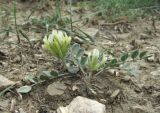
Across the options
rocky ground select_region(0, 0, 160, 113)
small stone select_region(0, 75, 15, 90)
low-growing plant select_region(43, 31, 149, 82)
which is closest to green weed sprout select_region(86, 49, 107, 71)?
low-growing plant select_region(43, 31, 149, 82)

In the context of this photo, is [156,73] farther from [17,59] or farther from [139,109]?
[17,59]

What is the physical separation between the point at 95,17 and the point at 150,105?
132 cm

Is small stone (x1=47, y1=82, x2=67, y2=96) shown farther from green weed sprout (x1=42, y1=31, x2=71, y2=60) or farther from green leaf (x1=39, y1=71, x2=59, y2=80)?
green weed sprout (x1=42, y1=31, x2=71, y2=60)

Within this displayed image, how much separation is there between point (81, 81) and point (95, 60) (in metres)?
0.16

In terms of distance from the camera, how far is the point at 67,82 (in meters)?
2.26

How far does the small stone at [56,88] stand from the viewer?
2181 millimetres

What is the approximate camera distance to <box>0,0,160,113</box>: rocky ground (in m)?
2.14

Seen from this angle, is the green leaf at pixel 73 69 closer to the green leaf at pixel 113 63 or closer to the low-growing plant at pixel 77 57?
the low-growing plant at pixel 77 57

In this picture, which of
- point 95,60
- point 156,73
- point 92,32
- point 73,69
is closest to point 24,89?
point 73,69

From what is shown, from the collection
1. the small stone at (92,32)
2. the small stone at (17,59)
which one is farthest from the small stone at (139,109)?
the small stone at (92,32)

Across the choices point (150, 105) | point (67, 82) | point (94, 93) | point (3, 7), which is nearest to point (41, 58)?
point (67, 82)

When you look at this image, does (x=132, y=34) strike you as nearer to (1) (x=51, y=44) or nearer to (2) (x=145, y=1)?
(2) (x=145, y=1)

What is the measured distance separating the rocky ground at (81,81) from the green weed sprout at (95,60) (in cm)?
10

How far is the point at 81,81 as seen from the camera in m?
2.25
